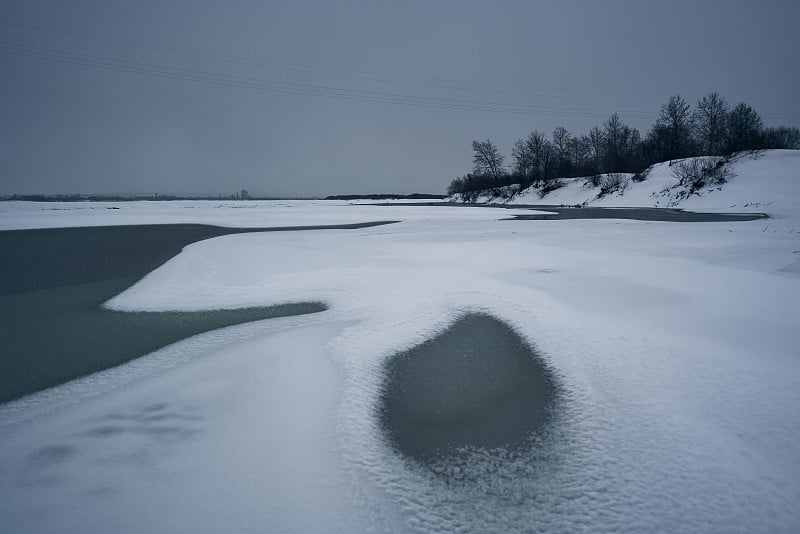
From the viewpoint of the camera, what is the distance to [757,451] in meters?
1.86

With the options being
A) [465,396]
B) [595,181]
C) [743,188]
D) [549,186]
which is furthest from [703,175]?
[465,396]

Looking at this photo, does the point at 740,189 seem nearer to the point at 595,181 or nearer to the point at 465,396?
the point at 595,181

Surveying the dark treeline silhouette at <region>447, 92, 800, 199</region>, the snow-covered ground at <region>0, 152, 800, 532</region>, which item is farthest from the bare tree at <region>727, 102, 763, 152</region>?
the snow-covered ground at <region>0, 152, 800, 532</region>

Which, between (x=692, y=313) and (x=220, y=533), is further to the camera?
(x=692, y=313)

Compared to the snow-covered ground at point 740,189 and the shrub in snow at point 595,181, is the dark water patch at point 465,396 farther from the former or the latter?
the shrub in snow at point 595,181

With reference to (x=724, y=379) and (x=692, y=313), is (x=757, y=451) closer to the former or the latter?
(x=724, y=379)

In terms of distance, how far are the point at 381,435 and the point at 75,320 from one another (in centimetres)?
364

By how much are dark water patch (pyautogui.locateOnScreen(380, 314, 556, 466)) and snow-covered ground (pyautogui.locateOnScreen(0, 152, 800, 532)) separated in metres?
0.12

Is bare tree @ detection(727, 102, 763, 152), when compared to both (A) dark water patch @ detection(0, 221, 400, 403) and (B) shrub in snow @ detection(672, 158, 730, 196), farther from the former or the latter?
(A) dark water patch @ detection(0, 221, 400, 403)

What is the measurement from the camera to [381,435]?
213 cm

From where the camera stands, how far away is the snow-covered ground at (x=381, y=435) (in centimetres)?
156

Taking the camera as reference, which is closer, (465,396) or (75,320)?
(465,396)

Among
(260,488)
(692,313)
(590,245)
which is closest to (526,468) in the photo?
(260,488)

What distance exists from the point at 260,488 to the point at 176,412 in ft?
3.05
